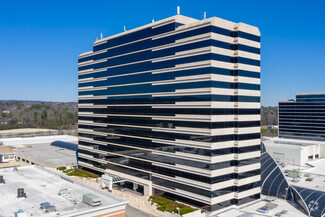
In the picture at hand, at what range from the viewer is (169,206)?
199ft

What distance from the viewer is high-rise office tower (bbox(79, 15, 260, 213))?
58.1 metres

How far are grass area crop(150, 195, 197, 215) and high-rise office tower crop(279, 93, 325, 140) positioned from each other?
135 meters

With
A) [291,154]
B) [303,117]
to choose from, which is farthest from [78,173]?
[303,117]

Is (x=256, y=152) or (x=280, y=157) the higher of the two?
(x=256, y=152)

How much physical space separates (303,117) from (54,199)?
526 ft

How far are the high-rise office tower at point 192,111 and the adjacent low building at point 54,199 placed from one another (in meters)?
16.9

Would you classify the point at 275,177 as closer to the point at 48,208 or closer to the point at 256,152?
the point at 256,152

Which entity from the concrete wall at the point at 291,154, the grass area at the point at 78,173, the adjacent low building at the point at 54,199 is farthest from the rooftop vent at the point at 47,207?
the concrete wall at the point at 291,154

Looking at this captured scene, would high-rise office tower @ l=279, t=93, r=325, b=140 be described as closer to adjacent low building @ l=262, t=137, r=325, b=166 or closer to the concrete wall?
adjacent low building @ l=262, t=137, r=325, b=166

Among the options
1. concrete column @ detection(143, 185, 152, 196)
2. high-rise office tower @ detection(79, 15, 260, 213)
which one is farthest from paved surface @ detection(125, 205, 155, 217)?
high-rise office tower @ detection(79, 15, 260, 213)

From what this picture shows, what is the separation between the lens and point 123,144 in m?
80.5

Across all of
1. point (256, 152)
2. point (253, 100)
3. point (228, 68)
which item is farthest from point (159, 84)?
point (256, 152)

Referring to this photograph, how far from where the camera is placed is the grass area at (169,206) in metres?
57.2

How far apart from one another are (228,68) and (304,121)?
13454 cm
